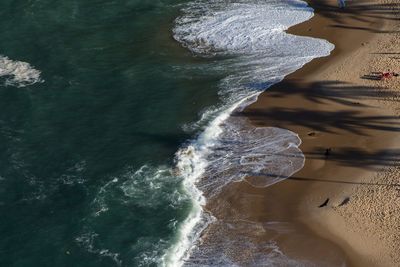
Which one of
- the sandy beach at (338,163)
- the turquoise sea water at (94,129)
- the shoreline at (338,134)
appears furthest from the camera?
the shoreline at (338,134)

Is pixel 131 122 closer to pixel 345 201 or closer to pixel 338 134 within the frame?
pixel 338 134

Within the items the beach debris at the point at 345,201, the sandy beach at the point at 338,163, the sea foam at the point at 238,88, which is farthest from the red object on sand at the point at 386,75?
the beach debris at the point at 345,201

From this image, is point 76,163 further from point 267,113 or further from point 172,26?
point 172,26

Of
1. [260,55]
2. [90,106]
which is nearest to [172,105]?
[90,106]

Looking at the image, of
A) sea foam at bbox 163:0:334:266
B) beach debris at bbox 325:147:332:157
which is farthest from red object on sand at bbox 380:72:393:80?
beach debris at bbox 325:147:332:157

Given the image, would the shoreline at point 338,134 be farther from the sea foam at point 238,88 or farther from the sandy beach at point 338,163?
the sea foam at point 238,88

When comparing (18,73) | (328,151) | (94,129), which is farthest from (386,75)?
(18,73)
